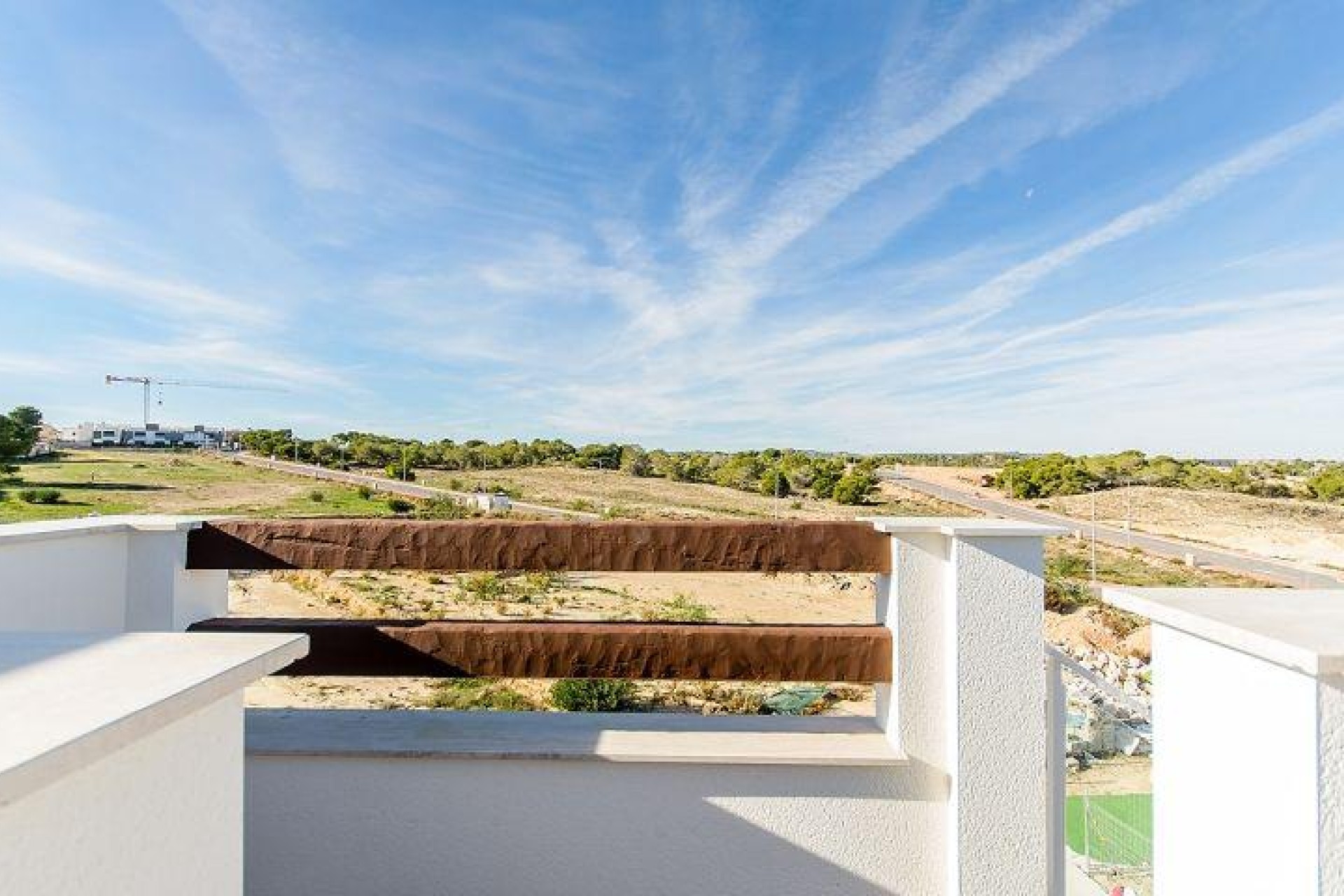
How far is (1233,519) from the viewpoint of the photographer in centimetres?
2950

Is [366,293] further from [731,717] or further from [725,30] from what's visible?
[731,717]

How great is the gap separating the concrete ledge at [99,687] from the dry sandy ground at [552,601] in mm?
6311

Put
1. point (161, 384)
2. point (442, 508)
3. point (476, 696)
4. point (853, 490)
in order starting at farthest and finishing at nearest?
point (161, 384), point (853, 490), point (442, 508), point (476, 696)

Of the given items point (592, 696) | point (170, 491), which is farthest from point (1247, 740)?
point (170, 491)

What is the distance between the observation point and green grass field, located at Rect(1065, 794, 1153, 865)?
4.52 metres

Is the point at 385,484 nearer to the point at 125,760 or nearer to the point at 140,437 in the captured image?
Answer: the point at 125,760

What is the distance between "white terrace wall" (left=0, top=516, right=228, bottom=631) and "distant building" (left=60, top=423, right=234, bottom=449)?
9215cm

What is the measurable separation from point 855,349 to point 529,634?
25.1 metres

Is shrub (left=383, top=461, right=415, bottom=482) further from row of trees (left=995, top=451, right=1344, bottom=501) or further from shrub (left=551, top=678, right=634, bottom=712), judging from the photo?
row of trees (left=995, top=451, right=1344, bottom=501)

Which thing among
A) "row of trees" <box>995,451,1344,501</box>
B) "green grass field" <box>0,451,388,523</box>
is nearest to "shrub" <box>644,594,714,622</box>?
"green grass field" <box>0,451,388,523</box>

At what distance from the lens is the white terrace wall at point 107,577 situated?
1.54 m

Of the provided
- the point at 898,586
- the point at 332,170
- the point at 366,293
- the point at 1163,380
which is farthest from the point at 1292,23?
the point at 366,293

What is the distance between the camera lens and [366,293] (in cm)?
2147

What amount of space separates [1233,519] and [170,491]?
5177 cm
